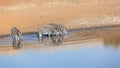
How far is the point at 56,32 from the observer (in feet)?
124

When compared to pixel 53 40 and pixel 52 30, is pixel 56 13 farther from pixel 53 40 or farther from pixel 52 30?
pixel 53 40

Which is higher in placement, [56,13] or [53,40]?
[56,13]

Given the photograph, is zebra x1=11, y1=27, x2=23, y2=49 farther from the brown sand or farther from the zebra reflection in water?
the brown sand

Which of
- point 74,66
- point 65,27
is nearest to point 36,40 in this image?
point 65,27

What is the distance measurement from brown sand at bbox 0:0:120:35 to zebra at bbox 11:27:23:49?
1.94m

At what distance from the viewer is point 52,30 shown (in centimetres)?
3759

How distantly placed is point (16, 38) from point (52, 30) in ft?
6.08

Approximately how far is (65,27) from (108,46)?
435 centimetres

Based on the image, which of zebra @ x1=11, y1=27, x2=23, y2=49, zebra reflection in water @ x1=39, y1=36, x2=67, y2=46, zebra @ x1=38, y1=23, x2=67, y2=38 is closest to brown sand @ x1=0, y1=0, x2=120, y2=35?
zebra @ x1=38, y1=23, x2=67, y2=38

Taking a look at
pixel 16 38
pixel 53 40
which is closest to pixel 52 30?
pixel 53 40

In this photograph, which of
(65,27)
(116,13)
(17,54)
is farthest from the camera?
(116,13)

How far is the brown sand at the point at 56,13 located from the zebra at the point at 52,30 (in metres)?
1.50

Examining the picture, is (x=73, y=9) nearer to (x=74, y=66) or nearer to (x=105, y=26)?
(x=105, y=26)

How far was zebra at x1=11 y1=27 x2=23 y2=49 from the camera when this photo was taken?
35.8 metres
